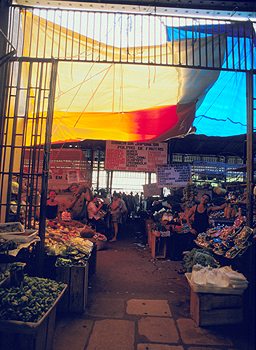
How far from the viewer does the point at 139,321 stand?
4418 millimetres

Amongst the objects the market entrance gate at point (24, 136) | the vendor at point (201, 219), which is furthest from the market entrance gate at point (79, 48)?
the vendor at point (201, 219)

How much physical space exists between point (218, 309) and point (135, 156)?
641cm

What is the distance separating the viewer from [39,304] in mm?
3055

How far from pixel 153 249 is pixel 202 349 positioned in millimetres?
5312

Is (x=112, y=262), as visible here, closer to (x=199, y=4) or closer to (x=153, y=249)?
(x=153, y=249)

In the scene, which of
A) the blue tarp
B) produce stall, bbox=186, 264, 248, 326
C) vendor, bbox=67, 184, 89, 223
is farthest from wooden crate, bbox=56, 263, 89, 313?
vendor, bbox=67, 184, 89, 223

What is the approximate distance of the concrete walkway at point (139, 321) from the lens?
3.76 m

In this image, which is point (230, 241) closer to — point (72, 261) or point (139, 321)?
point (139, 321)

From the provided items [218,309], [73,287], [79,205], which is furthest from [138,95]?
[79,205]

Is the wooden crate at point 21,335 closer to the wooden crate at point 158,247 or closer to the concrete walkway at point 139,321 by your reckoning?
the concrete walkway at point 139,321

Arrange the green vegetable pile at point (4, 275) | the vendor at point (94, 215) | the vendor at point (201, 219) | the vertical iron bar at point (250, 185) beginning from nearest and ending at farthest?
the green vegetable pile at point (4, 275) < the vertical iron bar at point (250, 185) < the vendor at point (201, 219) < the vendor at point (94, 215)

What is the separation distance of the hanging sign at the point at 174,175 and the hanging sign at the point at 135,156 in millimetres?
277

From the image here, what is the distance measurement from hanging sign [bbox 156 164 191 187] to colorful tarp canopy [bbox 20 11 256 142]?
1.84 m

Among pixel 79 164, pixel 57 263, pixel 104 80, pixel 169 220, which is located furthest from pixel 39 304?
pixel 79 164
